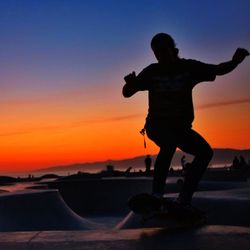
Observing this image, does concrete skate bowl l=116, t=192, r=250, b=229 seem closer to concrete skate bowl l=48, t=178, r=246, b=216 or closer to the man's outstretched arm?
the man's outstretched arm

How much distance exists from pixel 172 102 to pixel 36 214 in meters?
7.47

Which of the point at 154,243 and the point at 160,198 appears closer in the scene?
the point at 154,243

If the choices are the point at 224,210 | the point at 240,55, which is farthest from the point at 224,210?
the point at 240,55

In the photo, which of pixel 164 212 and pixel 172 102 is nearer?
pixel 164 212

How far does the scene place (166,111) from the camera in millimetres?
5355

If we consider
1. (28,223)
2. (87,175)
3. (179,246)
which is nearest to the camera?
(179,246)

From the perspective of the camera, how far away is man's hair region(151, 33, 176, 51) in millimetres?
5504

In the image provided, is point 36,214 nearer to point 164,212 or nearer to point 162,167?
point 162,167

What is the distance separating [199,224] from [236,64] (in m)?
1.68

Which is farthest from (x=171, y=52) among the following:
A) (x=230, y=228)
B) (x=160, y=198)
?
(x=230, y=228)

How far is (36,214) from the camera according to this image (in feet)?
39.4

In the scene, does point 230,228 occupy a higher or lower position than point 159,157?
lower

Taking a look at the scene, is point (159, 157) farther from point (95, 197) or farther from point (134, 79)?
point (95, 197)

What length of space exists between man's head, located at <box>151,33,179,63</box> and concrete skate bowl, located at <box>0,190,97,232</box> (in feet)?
21.4
